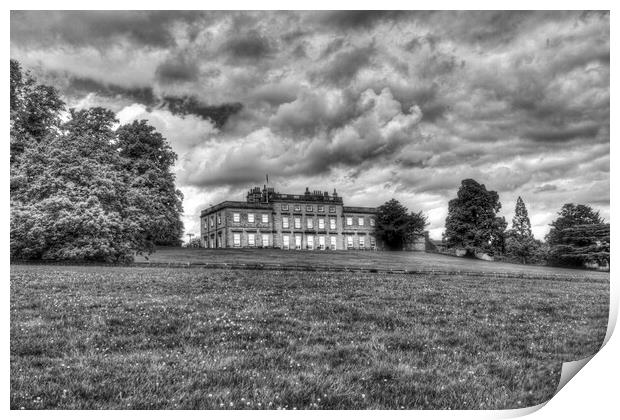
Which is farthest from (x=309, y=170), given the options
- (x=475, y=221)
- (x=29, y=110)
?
(x=29, y=110)

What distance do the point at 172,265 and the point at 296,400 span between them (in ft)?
15.3

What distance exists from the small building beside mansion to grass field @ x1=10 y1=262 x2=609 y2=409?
1.75ft

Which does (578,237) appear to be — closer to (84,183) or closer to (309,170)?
(309,170)

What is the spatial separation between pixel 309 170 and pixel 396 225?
1.82 meters

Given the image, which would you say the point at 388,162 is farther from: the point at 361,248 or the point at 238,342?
the point at 238,342

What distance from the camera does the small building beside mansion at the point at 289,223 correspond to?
7.51 m

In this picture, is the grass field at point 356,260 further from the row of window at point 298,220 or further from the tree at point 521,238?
the row of window at point 298,220

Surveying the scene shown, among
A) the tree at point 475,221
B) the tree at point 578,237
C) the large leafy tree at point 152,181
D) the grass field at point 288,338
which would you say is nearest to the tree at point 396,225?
the tree at point 475,221

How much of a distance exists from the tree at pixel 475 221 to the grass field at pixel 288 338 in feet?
2.11

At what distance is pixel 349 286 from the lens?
25.2 feet

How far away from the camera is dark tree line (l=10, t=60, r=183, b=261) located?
6.80m

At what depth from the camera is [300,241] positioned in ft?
26.1

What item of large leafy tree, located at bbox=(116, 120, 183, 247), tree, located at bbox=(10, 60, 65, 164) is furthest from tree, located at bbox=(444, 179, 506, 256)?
tree, located at bbox=(10, 60, 65, 164)
